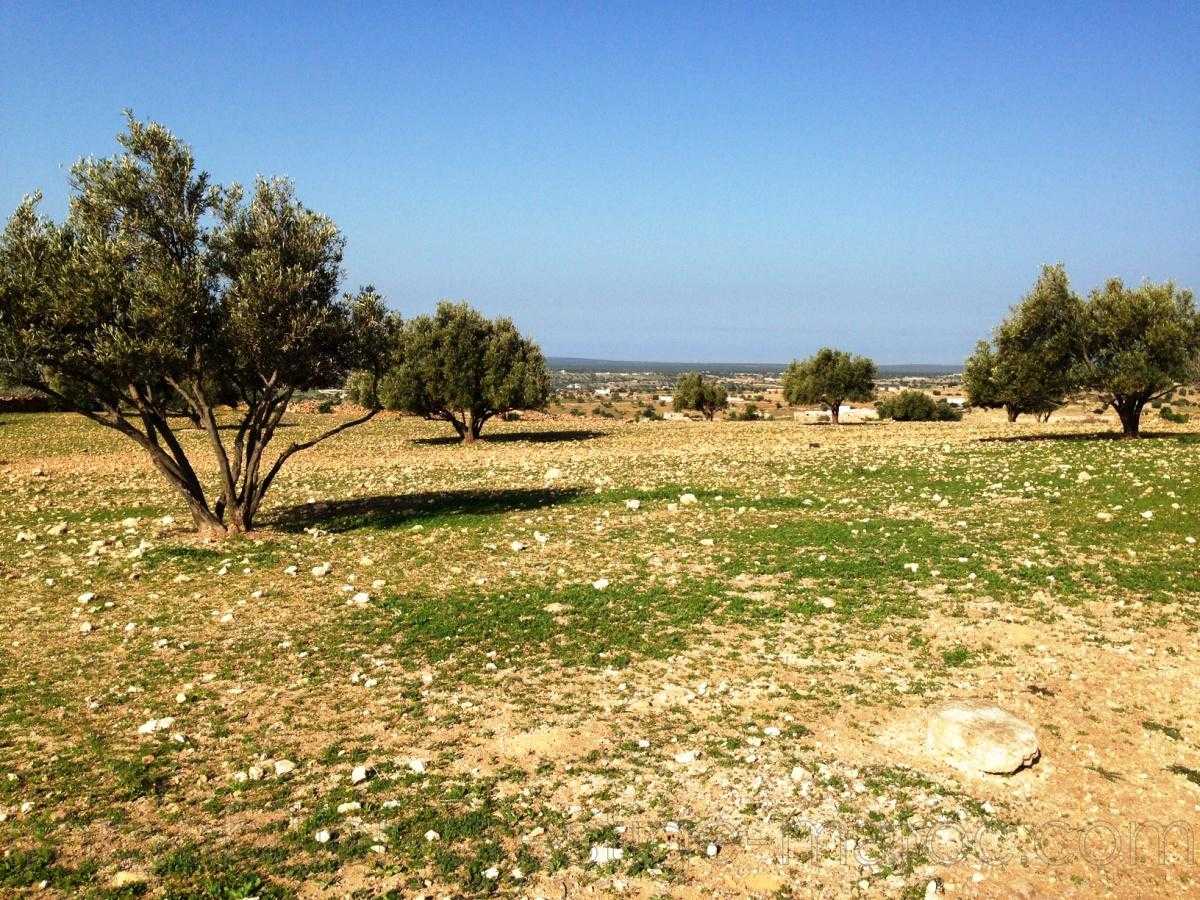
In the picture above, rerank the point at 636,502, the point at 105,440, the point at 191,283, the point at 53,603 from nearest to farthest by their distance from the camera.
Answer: the point at 53,603 < the point at 191,283 < the point at 636,502 < the point at 105,440

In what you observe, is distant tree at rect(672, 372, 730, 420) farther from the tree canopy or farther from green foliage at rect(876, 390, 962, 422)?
the tree canopy

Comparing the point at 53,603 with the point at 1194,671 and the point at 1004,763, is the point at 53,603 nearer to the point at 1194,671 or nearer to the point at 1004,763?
the point at 1004,763

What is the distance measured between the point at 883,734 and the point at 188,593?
11.6m

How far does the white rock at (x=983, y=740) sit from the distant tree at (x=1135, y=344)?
32.1m

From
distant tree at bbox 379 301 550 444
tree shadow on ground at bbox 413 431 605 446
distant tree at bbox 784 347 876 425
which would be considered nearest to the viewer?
distant tree at bbox 379 301 550 444

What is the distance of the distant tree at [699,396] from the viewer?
268 ft

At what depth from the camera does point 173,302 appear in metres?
15.5

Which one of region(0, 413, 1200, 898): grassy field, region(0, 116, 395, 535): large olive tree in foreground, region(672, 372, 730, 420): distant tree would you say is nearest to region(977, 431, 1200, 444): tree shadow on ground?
region(0, 413, 1200, 898): grassy field

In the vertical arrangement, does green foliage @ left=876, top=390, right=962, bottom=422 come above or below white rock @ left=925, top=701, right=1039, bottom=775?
above

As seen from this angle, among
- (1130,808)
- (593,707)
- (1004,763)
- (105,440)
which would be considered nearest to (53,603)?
(593,707)

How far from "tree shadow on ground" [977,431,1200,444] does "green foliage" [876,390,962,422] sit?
4297 cm

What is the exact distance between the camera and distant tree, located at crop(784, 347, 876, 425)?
69125mm

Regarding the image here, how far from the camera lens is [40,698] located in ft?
30.0

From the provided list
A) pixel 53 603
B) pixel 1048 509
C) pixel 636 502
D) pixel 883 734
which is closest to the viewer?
pixel 883 734
